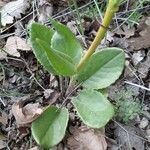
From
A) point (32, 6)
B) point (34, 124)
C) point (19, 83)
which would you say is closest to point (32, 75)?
point (19, 83)

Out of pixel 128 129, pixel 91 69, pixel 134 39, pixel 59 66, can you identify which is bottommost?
pixel 128 129

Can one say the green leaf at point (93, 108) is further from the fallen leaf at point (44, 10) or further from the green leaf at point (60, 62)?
the fallen leaf at point (44, 10)

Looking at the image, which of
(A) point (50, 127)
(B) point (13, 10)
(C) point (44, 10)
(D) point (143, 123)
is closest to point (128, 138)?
(D) point (143, 123)

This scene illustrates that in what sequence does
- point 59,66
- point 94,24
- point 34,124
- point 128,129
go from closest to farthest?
point 59,66 → point 34,124 → point 128,129 → point 94,24

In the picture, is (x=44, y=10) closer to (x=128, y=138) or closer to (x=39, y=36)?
(x=39, y=36)

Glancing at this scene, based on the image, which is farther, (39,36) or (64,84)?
(64,84)

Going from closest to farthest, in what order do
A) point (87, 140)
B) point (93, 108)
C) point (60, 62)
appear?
point (60, 62), point (93, 108), point (87, 140)

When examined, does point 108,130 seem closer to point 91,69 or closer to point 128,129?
point 128,129
